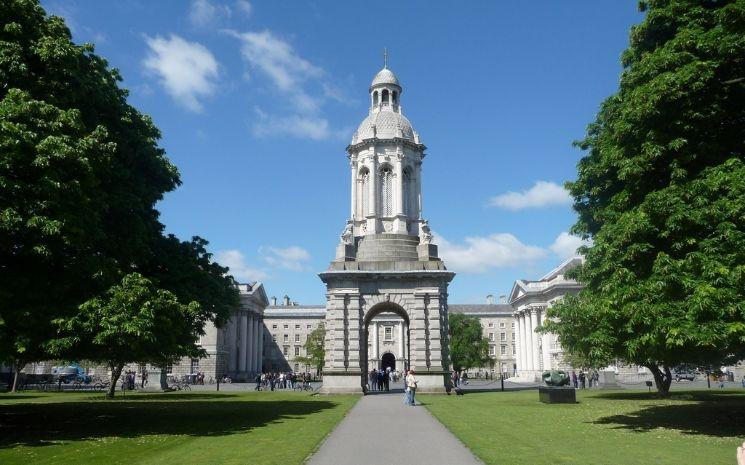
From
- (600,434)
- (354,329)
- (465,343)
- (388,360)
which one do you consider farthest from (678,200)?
(388,360)

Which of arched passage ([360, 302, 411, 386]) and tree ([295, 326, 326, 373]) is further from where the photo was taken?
arched passage ([360, 302, 411, 386])

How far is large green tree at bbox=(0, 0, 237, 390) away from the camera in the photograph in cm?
1591

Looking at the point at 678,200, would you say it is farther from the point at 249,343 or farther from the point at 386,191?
the point at 249,343

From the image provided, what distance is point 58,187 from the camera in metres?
16.0

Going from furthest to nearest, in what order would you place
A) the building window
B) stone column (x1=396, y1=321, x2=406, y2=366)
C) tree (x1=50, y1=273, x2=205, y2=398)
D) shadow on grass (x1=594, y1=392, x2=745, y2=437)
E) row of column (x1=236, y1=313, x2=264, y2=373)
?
stone column (x1=396, y1=321, x2=406, y2=366) → row of column (x1=236, y1=313, x2=264, y2=373) → the building window → shadow on grass (x1=594, y1=392, x2=745, y2=437) → tree (x1=50, y1=273, x2=205, y2=398)

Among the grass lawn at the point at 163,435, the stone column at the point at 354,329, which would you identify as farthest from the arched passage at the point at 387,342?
the grass lawn at the point at 163,435

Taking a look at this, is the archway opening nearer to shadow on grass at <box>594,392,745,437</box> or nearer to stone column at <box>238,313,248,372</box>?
stone column at <box>238,313,248,372</box>

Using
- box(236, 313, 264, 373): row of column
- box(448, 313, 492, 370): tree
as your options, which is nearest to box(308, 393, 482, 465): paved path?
box(236, 313, 264, 373): row of column

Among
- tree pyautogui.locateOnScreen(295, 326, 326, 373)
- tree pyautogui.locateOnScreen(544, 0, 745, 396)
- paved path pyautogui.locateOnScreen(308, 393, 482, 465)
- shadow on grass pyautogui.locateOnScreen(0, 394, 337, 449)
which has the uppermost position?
tree pyautogui.locateOnScreen(544, 0, 745, 396)

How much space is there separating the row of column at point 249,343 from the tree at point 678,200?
75.8 m

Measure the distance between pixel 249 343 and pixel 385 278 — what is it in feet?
191

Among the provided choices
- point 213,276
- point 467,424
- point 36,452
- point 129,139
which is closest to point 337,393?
point 213,276

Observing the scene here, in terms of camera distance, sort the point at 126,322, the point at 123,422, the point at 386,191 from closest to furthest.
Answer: the point at 126,322 < the point at 123,422 < the point at 386,191

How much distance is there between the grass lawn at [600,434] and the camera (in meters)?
13.2
